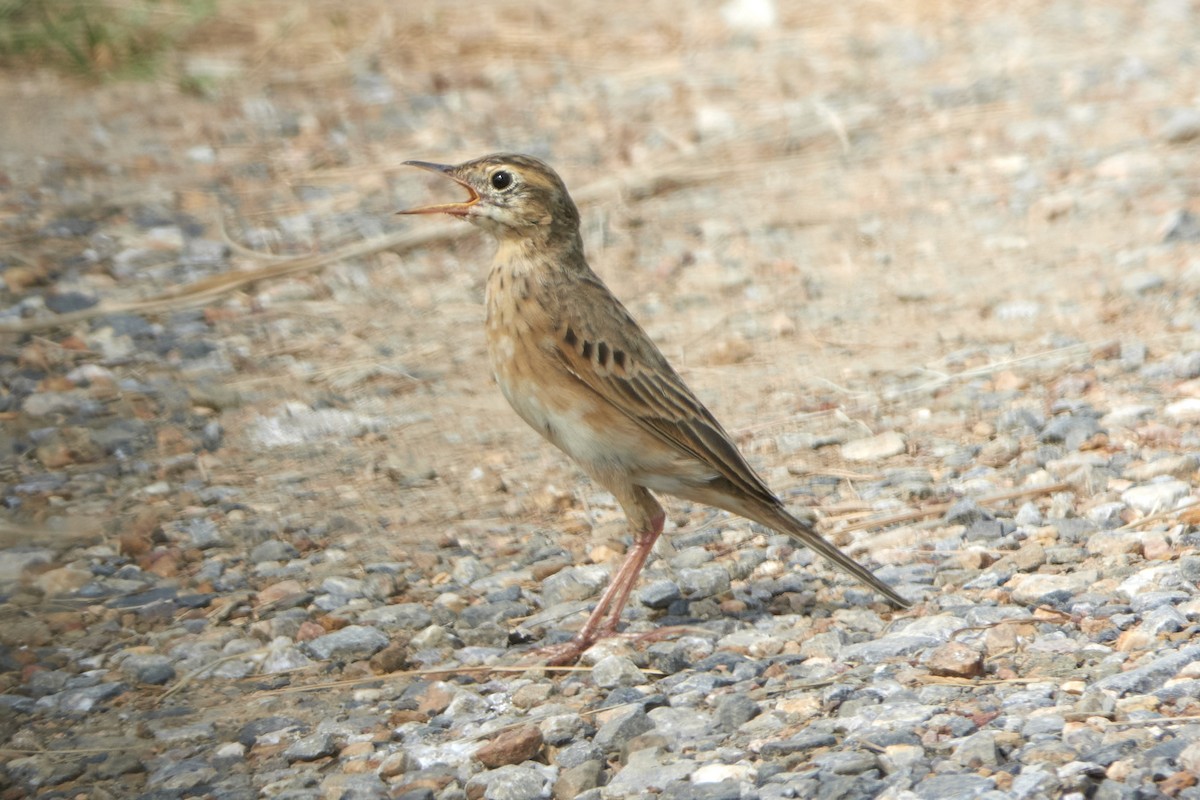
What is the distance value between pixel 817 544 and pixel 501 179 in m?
1.63

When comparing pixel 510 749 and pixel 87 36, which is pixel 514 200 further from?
pixel 87 36

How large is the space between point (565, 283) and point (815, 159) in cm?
482

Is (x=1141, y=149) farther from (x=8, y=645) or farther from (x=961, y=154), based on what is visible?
(x=8, y=645)

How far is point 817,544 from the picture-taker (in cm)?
493

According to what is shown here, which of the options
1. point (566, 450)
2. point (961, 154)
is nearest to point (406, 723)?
point (566, 450)

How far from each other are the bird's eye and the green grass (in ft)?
19.4

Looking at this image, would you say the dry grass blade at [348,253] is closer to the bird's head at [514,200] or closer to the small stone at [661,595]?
the bird's head at [514,200]

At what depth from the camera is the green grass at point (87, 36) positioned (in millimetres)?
10633

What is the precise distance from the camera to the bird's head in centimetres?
542

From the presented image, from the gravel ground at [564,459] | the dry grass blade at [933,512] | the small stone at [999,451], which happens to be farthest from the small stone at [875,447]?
the dry grass blade at [933,512]

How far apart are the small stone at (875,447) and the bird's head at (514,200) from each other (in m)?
1.55

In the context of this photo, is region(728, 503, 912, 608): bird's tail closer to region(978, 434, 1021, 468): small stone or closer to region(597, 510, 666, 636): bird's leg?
region(597, 510, 666, 636): bird's leg

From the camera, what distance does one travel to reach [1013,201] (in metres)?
8.92

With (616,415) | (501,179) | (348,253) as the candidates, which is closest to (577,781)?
(616,415)
